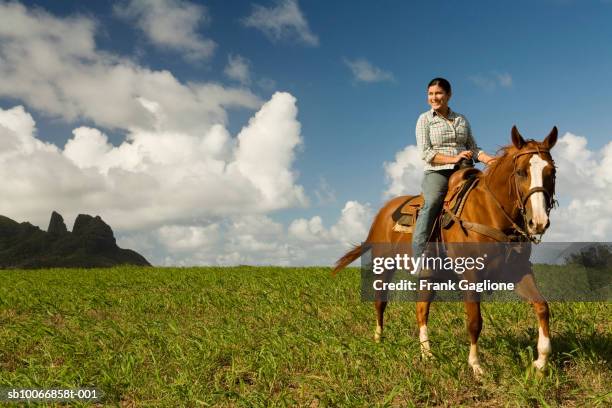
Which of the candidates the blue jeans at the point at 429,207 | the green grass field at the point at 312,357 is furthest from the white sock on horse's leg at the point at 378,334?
the blue jeans at the point at 429,207

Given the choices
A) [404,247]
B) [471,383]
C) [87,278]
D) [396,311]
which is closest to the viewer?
[471,383]

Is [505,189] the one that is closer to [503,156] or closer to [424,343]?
[503,156]

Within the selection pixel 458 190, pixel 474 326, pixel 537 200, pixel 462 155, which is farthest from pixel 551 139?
pixel 474 326

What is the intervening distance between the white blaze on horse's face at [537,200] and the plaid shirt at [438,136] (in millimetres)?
1689

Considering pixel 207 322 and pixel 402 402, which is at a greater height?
pixel 207 322

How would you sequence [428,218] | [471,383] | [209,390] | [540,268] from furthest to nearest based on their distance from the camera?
1. [540,268]
2. [428,218]
3. [209,390]
4. [471,383]

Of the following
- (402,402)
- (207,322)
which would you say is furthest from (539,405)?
(207,322)

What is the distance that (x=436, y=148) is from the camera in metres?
6.84

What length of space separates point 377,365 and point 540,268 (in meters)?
13.6

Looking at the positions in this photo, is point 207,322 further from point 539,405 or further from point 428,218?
point 539,405

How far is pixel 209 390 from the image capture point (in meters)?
5.92

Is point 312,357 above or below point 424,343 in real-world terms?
below

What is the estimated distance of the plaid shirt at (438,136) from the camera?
6.79 metres

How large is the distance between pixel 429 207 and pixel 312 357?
259cm
